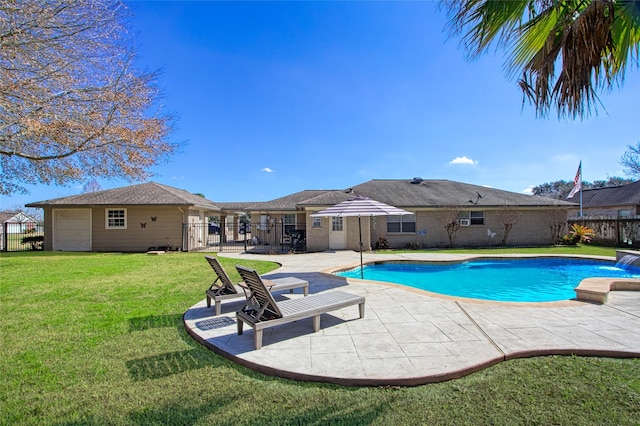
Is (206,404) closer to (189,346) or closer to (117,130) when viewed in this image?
(189,346)

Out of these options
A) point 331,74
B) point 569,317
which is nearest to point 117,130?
point 331,74

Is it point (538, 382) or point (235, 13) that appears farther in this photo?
point (235, 13)

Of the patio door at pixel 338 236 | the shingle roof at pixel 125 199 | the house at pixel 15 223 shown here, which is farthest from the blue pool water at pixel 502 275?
the house at pixel 15 223

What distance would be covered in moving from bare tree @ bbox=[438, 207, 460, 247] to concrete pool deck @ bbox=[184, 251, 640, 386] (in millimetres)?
13265

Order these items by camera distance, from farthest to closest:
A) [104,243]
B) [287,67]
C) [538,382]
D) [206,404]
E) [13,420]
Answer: [104,243], [287,67], [538,382], [206,404], [13,420]

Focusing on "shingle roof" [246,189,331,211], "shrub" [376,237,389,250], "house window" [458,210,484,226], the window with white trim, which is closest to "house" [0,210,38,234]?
"shingle roof" [246,189,331,211]

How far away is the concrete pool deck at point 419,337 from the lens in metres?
3.57

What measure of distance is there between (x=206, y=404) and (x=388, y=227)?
17.9m

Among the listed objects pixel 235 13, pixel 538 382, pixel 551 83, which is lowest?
pixel 538 382

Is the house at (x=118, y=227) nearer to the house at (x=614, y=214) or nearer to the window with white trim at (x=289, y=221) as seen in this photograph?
→ the window with white trim at (x=289, y=221)

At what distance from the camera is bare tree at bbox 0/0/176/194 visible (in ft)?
24.0

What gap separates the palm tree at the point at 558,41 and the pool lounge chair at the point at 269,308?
12.5 feet

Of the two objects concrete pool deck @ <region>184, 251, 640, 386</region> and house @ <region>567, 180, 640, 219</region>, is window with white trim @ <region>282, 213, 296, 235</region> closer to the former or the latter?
concrete pool deck @ <region>184, 251, 640, 386</region>

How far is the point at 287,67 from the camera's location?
46.5 ft
